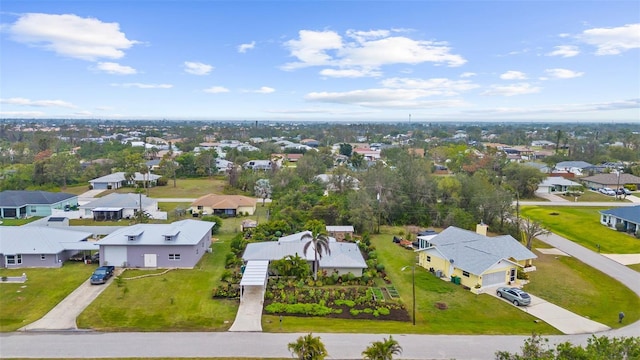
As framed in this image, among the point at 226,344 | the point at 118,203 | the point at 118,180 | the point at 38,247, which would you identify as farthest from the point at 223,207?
the point at 226,344

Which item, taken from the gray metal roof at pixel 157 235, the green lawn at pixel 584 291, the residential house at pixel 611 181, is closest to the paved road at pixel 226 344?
the green lawn at pixel 584 291

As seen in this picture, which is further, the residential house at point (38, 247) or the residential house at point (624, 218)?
the residential house at point (624, 218)

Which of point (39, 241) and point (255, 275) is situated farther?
point (39, 241)

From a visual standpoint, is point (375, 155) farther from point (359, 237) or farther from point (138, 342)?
point (138, 342)

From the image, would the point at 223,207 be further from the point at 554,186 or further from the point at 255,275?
the point at 554,186

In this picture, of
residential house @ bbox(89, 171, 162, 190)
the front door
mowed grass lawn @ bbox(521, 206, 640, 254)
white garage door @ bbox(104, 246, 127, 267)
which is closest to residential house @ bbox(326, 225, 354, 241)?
the front door

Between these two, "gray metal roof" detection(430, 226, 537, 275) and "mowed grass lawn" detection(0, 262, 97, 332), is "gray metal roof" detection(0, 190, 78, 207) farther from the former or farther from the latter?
"gray metal roof" detection(430, 226, 537, 275)

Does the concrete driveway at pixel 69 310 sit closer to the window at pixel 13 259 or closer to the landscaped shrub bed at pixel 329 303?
the window at pixel 13 259
